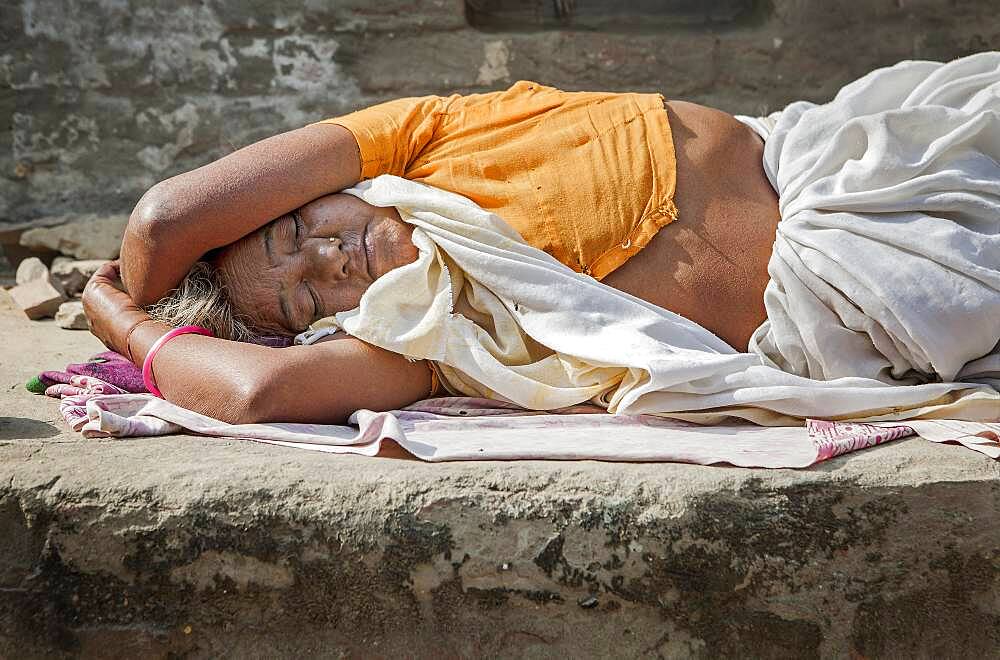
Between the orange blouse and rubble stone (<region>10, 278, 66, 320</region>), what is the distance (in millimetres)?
1725

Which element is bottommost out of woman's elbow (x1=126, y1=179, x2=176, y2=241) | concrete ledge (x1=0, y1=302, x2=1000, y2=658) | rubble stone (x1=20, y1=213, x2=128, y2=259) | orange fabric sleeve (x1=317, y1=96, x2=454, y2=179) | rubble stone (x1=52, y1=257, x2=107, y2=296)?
rubble stone (x1=52, y1=257, x2=107, y2=296)

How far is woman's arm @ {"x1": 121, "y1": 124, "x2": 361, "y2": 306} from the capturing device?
94.3 inches

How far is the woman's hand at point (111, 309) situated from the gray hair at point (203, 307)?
0.05 meters

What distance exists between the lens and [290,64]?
4.23 m

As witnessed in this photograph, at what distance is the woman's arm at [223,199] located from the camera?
94.3 inches

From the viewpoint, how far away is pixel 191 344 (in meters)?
2.33

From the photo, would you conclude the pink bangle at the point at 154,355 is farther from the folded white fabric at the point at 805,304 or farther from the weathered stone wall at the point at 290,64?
the weathered stone wall at the point at 290,64

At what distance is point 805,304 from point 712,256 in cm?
28

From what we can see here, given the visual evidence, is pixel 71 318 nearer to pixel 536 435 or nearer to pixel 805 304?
pixel 536 435

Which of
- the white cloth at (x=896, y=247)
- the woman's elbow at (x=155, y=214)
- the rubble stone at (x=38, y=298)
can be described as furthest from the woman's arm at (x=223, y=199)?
the rubble stone at (x=38, y=298)

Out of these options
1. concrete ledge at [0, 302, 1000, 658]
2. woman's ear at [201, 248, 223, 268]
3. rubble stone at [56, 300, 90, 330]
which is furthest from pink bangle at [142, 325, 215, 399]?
rubble stone at [56, 300, 90, 330]

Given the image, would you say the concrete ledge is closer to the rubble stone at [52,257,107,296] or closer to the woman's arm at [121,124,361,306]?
the woman's arm at [121,124,361,306]

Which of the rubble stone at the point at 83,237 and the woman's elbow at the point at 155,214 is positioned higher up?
the woman's elbow at the point at 155,214

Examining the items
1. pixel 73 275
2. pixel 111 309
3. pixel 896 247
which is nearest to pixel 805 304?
pixel 896 247
